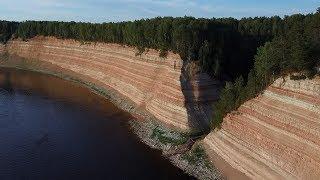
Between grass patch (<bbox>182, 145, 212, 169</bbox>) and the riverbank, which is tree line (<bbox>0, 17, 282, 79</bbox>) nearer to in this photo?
the riverbank

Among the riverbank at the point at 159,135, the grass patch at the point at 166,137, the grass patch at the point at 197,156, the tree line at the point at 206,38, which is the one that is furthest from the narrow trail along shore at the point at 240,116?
the tree line at the point at 206,38

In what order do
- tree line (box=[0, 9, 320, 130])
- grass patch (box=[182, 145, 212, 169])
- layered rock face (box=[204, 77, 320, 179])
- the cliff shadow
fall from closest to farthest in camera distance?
1. layered rock face (box=[204, 77, 320, 179])
2. tree line (box=[0, 9, 320, 130])
3. grass patch (box=[182, 145, 212, 169])
4. the cliff shadow

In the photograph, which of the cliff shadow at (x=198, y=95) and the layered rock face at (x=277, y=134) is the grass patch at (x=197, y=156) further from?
the cliff shadow at (x=198, y=95)

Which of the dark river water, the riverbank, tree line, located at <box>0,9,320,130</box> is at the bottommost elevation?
the dark river water

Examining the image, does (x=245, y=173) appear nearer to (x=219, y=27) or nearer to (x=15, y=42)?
(x=219, y=27)

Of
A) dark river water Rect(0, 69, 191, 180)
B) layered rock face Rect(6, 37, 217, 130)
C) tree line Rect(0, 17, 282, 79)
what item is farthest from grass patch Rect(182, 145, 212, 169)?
tree line Rect(0, 17, 282, 79)

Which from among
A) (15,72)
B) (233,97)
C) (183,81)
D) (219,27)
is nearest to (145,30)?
(219,27)
